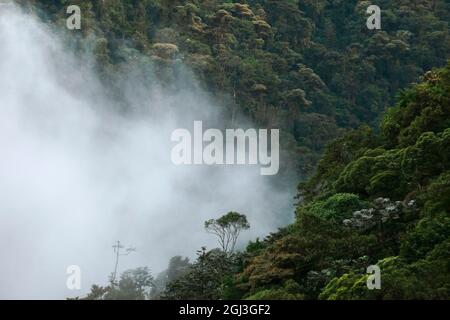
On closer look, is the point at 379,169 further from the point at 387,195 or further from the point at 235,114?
the point at 235,114

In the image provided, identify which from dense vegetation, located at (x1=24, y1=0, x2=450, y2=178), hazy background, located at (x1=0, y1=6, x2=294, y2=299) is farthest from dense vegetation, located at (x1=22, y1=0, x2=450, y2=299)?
hazy background, located at (x1=0, y1=6, x2=294, y2=299)

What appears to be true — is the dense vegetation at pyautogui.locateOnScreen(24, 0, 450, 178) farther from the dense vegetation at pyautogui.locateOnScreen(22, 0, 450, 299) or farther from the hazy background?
the hazy background

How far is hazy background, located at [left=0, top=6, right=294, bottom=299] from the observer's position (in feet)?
137

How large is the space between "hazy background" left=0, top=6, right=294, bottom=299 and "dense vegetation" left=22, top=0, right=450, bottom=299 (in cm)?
Result: 222

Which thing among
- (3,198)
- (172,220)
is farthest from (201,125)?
(3,198)

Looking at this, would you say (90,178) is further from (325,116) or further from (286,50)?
(286,50)

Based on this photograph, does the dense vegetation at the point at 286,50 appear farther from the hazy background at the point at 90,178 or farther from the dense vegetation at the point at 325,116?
the hazy background at the point at 90,178

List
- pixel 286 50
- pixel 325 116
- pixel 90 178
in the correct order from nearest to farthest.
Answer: pixel 90 178, pixel 325 116, pixel 286 50

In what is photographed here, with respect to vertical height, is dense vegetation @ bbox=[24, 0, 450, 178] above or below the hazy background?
above

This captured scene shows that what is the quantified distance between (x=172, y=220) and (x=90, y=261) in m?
8.72

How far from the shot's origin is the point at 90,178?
49719 millimetres

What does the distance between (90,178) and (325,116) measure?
19.2 metres

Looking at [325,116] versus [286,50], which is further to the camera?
[286,50]

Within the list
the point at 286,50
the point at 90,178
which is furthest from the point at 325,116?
the point at 90,178
